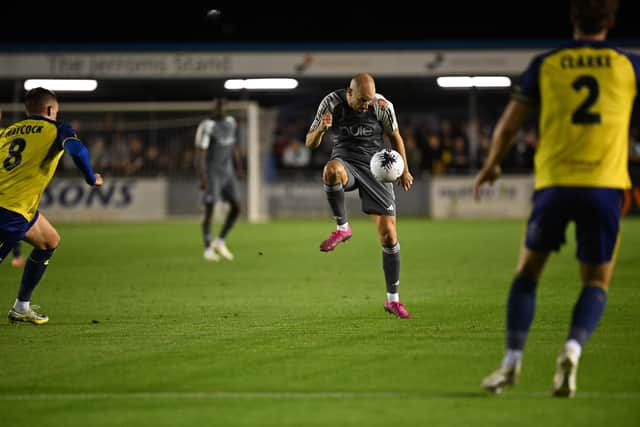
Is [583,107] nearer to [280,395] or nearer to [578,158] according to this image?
[578,158]

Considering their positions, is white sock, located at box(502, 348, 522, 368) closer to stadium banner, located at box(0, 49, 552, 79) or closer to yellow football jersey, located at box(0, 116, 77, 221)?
yellow football jersey, located at box(0, 116, 77, 221)

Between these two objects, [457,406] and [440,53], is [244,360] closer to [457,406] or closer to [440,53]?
[457,406]

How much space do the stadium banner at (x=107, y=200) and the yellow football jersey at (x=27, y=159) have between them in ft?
65.2

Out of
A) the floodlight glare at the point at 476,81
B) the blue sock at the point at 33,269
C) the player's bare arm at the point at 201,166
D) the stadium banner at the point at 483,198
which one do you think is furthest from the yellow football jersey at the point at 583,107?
the floodlight glare at the point at 476,81

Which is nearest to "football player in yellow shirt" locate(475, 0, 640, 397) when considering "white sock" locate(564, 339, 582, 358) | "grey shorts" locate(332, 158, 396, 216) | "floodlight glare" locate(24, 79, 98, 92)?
"white sock" locate(564, 339, 582, 358)

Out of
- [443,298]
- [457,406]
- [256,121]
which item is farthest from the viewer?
[256,121]

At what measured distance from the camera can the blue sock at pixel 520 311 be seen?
208 inches

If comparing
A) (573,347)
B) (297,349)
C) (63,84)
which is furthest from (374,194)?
(63,84)

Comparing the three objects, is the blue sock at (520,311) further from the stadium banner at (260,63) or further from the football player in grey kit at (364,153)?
the stadium banner at (260,63)

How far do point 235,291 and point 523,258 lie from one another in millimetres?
6035

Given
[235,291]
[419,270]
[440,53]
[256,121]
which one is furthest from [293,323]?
[440,53]

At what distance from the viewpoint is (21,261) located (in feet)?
48.2

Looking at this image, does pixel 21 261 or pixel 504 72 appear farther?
pixel 504 72

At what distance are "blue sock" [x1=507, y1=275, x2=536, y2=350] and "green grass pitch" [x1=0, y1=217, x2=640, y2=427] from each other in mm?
311
